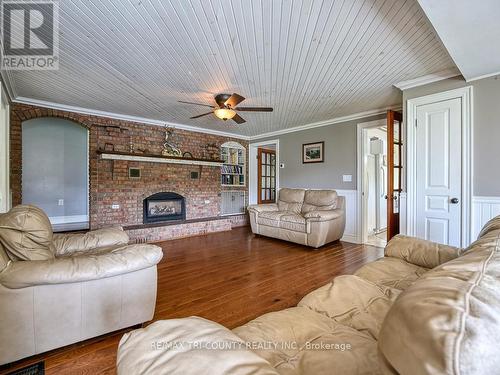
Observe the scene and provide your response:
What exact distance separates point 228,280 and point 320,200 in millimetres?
2620

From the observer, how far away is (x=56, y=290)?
1451 mm

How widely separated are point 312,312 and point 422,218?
2671 mm

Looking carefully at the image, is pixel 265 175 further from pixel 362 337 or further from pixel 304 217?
pixel 362 337

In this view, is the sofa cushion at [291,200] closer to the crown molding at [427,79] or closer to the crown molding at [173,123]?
the crown molding at [173,123]

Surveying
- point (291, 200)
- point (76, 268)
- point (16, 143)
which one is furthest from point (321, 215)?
point (16, 143)

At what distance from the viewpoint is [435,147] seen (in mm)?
2934

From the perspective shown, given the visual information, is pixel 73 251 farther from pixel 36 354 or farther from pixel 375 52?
pixel 375 52

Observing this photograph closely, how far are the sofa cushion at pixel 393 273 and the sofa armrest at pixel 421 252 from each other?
1.9 inches

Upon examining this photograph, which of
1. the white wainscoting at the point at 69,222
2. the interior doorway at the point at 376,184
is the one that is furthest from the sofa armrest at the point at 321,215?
the white wainscoting at the point at 69,222

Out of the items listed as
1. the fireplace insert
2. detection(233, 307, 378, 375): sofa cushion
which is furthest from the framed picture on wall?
detection(233, 307, 378, 375): sofa cushion

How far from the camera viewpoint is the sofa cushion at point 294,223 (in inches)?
161

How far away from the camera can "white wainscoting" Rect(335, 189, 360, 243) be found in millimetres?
4527

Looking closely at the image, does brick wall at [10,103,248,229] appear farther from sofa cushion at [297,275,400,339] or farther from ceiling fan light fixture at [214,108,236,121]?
sofa cushion at [297,275,400,339]

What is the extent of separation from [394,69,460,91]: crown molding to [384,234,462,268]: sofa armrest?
2.10 m
